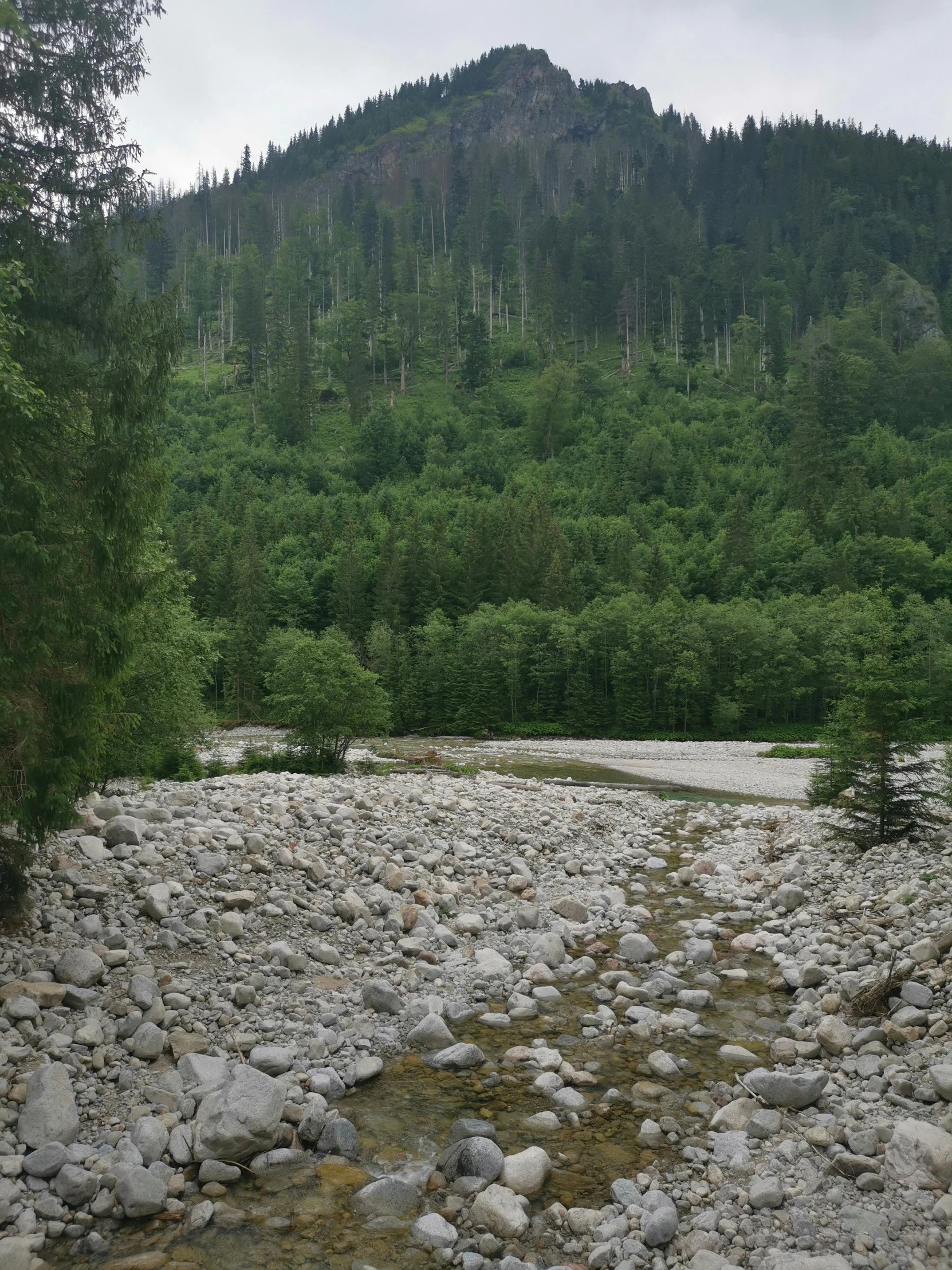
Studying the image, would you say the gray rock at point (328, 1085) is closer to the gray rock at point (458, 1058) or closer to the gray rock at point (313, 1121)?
the gray rock at point (313, 1121)

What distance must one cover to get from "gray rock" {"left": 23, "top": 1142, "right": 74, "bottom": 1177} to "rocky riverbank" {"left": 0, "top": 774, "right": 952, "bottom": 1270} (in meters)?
0.01

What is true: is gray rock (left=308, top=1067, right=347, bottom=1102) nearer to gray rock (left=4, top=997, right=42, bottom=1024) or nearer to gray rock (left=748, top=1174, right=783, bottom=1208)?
gray rock (left=4, top=997, right=42, bottom=1024)

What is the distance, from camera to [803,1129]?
6.55m

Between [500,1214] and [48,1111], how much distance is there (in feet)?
11.5

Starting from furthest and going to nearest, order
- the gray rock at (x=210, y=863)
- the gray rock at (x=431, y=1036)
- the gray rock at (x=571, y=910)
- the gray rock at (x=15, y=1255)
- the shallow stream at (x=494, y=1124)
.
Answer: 1. the gray rock at (x=571, y=910)
2. the gray rock at (x=210, y=863)
3. the gray rock at (x=431, y=1036)
4. the shallow stream at (x=494, y=1124)
5. the gray rock at (x=15, y=1255)

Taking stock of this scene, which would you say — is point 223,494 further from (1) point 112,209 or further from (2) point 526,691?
(1) point 112,209

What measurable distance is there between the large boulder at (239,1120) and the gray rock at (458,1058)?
5.88 feet

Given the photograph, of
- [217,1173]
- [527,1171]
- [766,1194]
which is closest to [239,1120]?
[217,1173]

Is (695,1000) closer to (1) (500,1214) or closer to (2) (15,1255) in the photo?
(1) (500,1214)

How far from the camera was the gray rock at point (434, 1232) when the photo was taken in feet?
18.1

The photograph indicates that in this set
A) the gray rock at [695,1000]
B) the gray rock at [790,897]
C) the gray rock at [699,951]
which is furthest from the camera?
the gray rock at [790,897]

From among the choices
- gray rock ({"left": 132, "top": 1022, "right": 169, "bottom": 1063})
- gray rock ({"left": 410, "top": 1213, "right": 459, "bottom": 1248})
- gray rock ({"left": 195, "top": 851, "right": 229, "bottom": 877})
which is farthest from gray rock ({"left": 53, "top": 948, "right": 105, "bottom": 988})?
gray rock ({"left": 410, "top": 1213, "right": 459, "bottom": 1248})

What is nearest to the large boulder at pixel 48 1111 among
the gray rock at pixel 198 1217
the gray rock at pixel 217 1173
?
the gray rock at pixel 217 1173

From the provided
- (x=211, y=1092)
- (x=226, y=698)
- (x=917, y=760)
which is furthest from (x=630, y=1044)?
(x=226, y=698)
